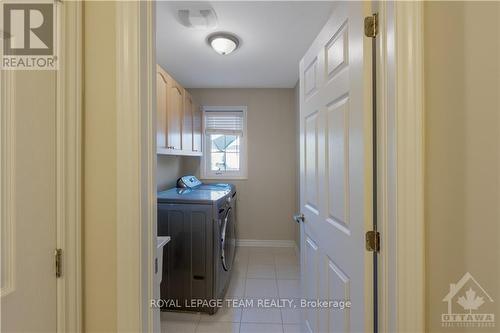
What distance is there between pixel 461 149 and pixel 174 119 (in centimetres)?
218

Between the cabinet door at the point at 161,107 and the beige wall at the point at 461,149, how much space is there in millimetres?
1782

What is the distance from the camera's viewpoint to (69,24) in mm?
726

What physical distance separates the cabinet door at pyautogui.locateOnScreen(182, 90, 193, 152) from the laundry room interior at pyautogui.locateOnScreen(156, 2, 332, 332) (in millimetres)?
25

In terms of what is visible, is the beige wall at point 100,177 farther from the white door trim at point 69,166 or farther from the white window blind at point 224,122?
the white window blind at point 224,122

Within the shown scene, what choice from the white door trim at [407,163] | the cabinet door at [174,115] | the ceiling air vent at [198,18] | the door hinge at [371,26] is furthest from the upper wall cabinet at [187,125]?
the white door trim at [407,163]

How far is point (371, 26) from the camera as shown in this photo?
2.75 ft

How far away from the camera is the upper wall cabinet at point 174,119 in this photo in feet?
6.50

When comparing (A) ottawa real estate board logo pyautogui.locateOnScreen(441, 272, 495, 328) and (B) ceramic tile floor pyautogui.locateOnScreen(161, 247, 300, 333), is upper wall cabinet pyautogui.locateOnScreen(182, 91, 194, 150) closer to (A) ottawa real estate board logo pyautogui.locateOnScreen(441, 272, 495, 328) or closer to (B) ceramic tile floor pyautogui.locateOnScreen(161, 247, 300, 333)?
(B) ceramic tile floor pyautogui.locateOnScreen(161, 247, 300, 333)

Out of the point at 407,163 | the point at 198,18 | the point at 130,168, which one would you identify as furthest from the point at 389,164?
the point at 198,18

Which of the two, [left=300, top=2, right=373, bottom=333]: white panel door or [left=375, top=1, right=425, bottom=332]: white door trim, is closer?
[left=375, top=1, right=425, bottom=332]: white door trim

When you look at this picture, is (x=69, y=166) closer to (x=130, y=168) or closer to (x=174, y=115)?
(x=130, y=168)

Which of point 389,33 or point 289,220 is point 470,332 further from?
point 289,220

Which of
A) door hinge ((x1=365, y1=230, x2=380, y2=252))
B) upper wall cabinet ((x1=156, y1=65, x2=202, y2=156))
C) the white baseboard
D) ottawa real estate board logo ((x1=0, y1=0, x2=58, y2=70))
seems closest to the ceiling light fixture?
upper wall cabinet ((x1=156, y1=65, x2=202, y2=156))

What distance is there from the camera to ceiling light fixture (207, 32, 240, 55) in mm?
1950
